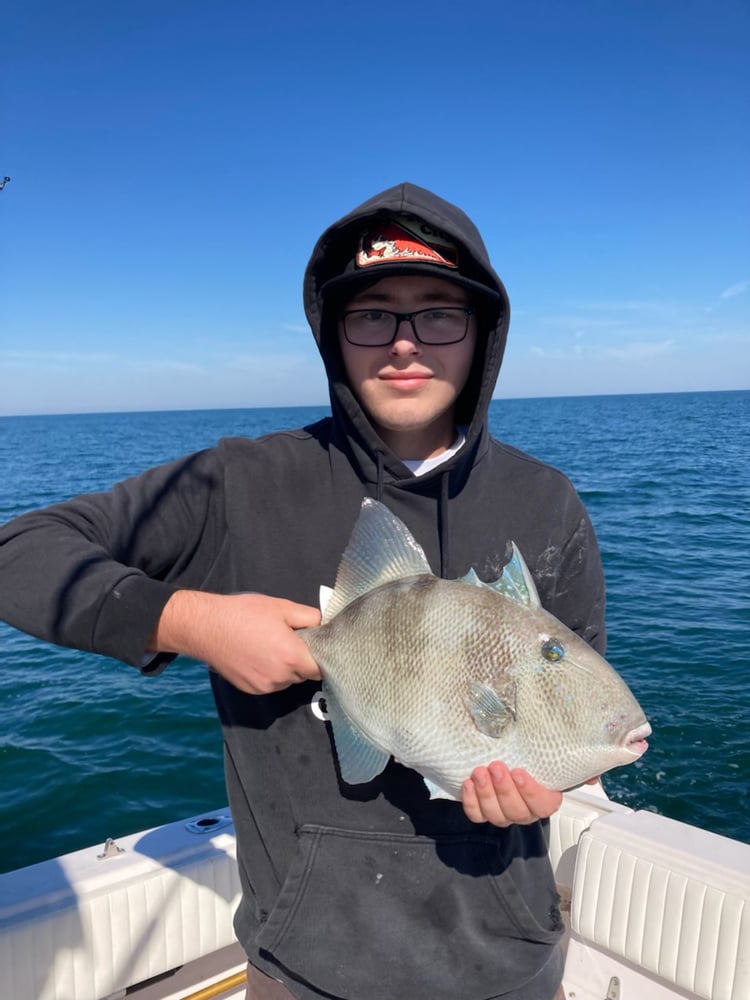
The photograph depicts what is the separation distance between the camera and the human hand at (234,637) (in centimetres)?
174

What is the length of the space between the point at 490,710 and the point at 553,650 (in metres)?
0.21

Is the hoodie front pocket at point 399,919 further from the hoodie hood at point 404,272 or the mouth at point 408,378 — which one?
the mouth at point 408,378

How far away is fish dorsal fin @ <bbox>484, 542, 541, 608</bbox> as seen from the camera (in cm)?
182

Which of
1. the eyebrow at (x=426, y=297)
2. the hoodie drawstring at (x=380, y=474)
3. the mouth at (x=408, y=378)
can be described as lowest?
the hoodie drawstring at (x=380, y=474)

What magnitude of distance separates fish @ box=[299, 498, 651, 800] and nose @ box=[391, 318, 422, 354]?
2.14 ft

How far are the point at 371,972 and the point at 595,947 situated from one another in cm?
249

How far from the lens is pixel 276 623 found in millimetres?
1788

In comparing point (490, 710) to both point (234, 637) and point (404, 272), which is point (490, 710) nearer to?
point (234, 637)

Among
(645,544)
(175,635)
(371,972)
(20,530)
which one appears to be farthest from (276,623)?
(645,544)

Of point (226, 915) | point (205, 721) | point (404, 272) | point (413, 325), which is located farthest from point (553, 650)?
point (205, 721)

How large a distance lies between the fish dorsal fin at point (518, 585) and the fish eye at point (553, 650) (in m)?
0.09

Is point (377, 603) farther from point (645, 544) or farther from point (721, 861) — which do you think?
point (645, 544)

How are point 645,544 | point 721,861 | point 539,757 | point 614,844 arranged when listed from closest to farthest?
1. point 539,757
2. point 721,861
3. point 614,844
4. point 645,544

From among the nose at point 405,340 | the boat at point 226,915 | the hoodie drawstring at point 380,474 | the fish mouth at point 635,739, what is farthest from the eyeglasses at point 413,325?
the boat at point 226,915
